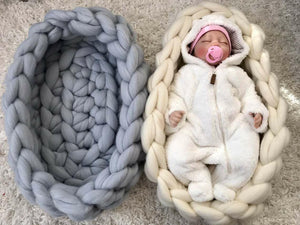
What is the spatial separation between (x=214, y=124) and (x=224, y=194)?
17 centimetres

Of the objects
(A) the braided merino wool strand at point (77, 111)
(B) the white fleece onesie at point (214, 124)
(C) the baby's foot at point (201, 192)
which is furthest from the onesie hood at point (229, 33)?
(C) the baby's foot at point (201, 192)

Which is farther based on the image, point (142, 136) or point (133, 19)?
point (133, 19)

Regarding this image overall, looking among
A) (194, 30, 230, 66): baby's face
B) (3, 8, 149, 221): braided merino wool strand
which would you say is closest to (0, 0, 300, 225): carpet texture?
(3, 8, 149, 221): braided merino wool strand

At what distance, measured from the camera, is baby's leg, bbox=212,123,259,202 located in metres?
0.85

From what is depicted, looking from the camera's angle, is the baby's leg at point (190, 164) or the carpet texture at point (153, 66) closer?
the baby's leg at point (190, 164)

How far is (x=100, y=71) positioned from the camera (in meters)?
1.03

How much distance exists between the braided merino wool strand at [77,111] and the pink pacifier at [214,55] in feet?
0.54

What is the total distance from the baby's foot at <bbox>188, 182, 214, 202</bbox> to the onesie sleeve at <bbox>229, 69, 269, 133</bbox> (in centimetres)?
18

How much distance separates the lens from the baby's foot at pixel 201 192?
854mm

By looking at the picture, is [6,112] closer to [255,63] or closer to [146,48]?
[146,48]

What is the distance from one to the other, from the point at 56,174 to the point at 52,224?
0.13 meters

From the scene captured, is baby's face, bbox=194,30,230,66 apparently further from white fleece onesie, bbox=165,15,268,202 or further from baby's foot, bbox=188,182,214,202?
baby's foot, bbox=188,182,214,202

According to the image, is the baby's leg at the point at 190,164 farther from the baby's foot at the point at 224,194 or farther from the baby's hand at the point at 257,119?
the baby's hand at the point at 257,119

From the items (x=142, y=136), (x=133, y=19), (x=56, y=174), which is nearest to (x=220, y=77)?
(x=142, y=136)
